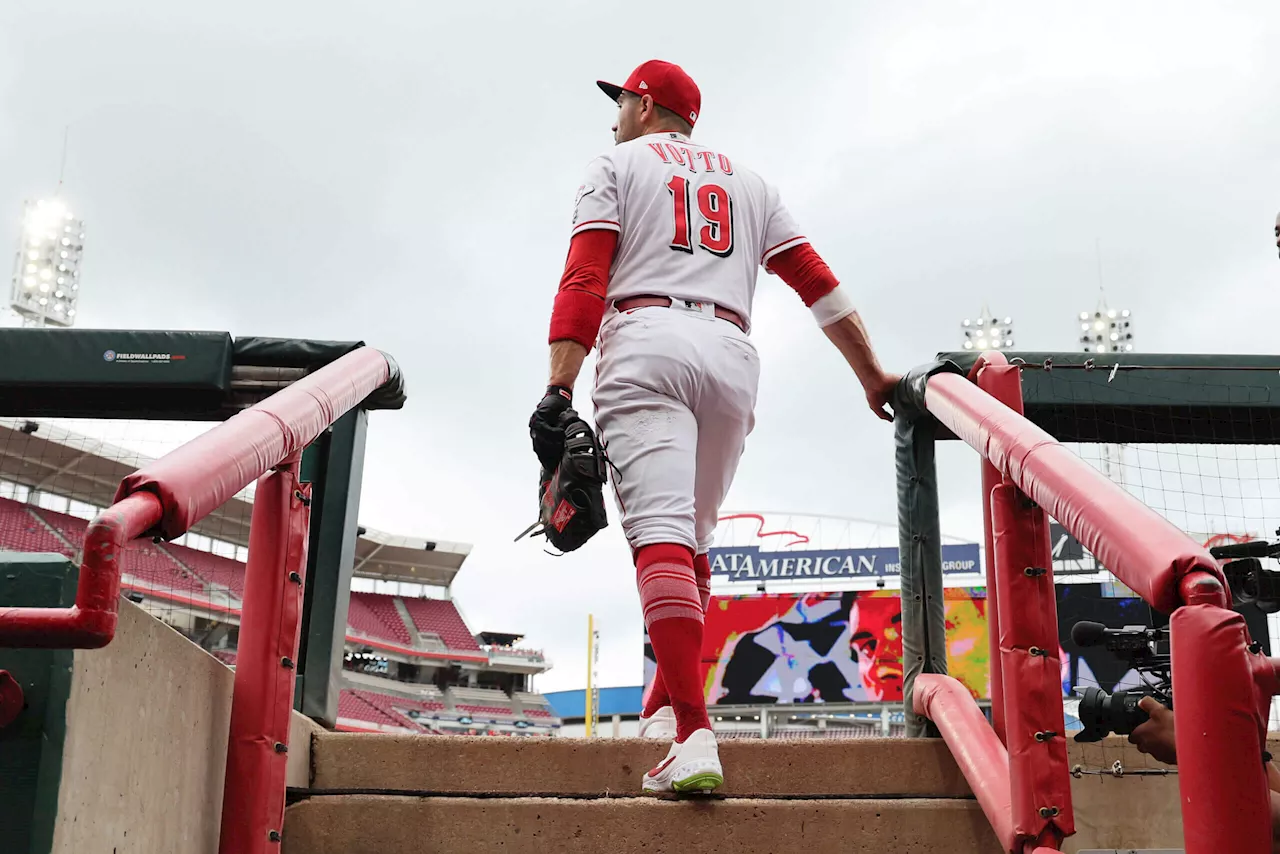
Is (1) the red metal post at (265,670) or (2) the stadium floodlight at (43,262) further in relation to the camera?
(2) the stadium floodlight at (43,262)

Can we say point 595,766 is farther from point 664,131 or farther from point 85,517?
point 85,517

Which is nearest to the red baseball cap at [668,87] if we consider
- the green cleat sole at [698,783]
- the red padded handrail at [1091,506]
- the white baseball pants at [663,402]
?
the white baseball pants at [663,402]

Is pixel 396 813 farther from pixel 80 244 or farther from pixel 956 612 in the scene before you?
pixel 80 244

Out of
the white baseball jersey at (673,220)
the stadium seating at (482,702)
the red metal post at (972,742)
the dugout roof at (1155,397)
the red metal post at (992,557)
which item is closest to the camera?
the red metal post at (972,742)

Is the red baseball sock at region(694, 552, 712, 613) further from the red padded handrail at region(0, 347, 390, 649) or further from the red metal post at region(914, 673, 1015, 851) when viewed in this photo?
the red padded handrail at region(0, 347, 390, 649)

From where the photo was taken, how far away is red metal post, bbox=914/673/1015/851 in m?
2.40

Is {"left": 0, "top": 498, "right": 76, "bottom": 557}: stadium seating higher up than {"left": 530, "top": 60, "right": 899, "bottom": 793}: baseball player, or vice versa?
{"left": 0, "top": 498, "right": 76, "bottom": 557}: stadium seating

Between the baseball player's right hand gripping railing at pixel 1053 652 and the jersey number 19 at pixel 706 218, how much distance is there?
0.66 m

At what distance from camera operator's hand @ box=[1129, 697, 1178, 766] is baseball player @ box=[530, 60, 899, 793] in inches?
42.3

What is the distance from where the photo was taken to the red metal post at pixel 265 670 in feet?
6.69

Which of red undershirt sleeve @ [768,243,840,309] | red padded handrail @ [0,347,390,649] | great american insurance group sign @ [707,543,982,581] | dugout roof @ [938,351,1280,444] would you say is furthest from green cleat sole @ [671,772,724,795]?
great american insurance group sign @ [707,543,982,581]

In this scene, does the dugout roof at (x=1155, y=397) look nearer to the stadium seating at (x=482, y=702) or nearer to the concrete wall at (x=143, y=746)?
the concrete wall at (x=143, y=746)

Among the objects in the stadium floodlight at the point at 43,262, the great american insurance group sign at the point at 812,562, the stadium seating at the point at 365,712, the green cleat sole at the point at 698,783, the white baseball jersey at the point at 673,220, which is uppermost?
the stadium floodlight at the point at 43,262

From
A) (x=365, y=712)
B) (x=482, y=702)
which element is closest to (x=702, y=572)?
(x=365, y=712)
